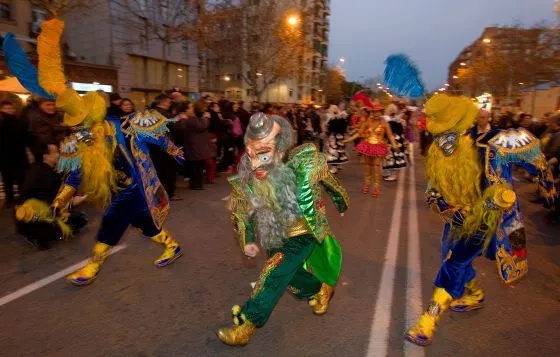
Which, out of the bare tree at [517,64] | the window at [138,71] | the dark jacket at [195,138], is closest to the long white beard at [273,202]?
the dark jacket at [195,138]

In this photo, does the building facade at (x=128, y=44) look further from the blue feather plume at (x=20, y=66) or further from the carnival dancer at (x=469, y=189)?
the carnival dancer at (x=469, y=189)

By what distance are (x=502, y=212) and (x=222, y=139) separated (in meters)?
7.95

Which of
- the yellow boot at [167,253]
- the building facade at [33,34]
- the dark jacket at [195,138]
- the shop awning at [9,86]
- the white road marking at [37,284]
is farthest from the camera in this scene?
the building facade at [33,34]

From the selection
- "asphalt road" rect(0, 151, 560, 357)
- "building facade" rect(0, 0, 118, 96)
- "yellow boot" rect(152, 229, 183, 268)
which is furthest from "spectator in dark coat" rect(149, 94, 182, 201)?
"building facade" rect(0, 0, 118, 96)

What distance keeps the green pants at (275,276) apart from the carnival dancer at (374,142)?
5.73 meters

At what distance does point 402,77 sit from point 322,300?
3936 millimetres

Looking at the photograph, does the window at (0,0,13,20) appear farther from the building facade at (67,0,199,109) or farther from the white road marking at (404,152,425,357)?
the white road marking at (404,152,425,357)

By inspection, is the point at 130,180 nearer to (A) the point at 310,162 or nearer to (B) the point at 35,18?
(A) the point at 310,162

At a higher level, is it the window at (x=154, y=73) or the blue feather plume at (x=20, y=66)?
the window at (x=154, y=73)

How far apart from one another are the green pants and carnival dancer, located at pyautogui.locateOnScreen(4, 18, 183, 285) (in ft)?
5.77

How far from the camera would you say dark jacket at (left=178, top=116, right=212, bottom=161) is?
8.45m

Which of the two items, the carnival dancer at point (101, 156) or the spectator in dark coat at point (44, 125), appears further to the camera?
the spectator in dark coat at point (44, 125)

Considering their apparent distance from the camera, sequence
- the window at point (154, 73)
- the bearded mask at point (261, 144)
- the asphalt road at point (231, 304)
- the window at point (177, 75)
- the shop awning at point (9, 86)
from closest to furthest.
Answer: the bearded mask at point (261, 144), the asphalt road at point (231, 304), the shop awning at point (9, 86), the window at point (154, 73), the window at point (177, 75)

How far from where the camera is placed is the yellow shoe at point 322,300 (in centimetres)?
346
